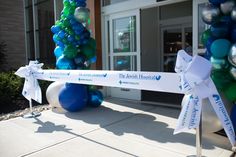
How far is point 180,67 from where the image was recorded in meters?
2.71

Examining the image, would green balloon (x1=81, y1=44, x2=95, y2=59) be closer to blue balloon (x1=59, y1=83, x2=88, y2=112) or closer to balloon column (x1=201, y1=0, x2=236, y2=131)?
blue balloon (x1=59, y1=83, x2=88, y2=112)

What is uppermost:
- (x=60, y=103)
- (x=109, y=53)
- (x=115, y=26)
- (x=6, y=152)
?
(x=115, y=26)

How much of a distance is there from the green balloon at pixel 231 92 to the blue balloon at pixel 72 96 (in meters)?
3.10

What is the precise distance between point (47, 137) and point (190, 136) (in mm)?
2324

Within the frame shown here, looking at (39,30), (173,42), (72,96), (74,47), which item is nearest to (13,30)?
(39,30)

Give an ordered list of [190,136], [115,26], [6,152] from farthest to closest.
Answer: [115,26], [190,136], [6,152]

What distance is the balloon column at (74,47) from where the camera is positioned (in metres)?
5.22

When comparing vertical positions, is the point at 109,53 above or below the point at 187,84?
above

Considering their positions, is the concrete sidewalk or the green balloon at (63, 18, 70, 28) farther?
the green balloon at (63, 18, 70, 28)

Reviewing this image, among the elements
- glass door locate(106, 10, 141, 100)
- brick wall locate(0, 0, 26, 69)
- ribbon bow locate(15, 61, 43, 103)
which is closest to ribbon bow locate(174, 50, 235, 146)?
ribbon bow locate(15, 61, 43, 103)

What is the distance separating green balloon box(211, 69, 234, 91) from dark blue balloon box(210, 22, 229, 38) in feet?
1.56

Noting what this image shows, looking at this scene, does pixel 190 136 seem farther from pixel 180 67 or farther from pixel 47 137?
pixel 47 137

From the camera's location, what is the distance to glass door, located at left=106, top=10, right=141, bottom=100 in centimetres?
641

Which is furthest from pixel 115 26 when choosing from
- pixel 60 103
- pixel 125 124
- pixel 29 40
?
pixel 29 40
